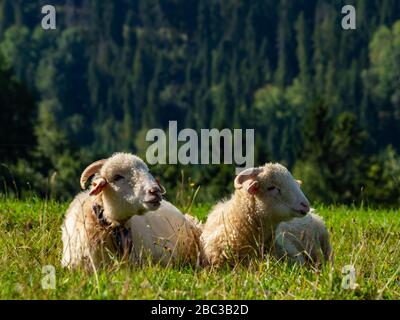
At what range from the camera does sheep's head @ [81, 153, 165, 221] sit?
896 cm

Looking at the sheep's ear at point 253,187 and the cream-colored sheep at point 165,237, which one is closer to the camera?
the cream-colored sheep at point 165,237

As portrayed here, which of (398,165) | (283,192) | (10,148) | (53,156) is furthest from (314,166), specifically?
(283,192)

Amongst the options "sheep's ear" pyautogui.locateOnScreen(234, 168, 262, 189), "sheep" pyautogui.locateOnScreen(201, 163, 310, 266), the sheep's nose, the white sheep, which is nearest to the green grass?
the white sheep

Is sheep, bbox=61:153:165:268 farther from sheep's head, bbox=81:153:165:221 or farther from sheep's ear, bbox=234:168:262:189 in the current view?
sheep's ear, bbox=234:168:262:189

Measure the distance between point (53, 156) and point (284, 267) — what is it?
86.8m

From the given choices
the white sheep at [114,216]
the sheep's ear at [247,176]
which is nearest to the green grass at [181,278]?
the white sheep at [114,216]

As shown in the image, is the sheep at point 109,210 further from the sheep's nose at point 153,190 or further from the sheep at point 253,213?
the sheep at point 253,213

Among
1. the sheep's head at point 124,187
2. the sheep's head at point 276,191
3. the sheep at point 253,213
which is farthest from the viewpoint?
the sheep at point 253,213

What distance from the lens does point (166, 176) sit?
3024 inches

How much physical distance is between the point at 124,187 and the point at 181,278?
114 cm

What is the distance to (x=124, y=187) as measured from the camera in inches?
360

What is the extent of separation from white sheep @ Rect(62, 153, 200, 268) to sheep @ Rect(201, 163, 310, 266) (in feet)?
2.45

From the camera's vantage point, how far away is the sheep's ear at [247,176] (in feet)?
33.6
